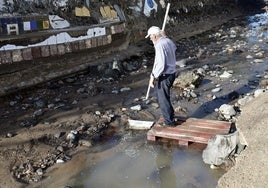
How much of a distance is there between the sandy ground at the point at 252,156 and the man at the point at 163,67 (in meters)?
1.05

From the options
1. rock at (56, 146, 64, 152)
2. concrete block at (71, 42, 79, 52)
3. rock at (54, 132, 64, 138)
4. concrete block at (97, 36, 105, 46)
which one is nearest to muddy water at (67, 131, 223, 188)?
rock at (56, 146, 64, 152)

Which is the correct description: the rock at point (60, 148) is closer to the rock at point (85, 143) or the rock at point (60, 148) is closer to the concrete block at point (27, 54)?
the rock at point (85, 143)

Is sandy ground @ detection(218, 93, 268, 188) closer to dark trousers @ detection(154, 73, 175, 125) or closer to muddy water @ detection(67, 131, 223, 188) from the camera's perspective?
muddy water @ detection(67, 131, 223, 188)

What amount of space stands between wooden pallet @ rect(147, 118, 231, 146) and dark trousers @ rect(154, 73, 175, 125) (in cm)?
19

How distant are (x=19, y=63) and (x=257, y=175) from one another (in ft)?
17.6

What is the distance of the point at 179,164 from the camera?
4668 mm

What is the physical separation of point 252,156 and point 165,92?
165 cm

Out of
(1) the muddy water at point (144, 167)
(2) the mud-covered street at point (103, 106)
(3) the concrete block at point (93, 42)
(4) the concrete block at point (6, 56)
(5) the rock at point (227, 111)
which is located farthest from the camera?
(3) the concrete block at point (93, 42)

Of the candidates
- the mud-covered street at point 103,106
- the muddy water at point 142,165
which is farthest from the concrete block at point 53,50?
the muddy water at point 142,165

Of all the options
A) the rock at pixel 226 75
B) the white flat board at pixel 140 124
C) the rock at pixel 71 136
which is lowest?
the rock at pixel 71 136

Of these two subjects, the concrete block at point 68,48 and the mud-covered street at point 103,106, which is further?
the concrete block at point 68,48

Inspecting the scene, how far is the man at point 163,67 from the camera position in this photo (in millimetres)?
4848

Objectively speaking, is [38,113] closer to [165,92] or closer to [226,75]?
[165,92]

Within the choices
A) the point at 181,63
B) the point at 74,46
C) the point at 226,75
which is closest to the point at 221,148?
the point at 226,75
